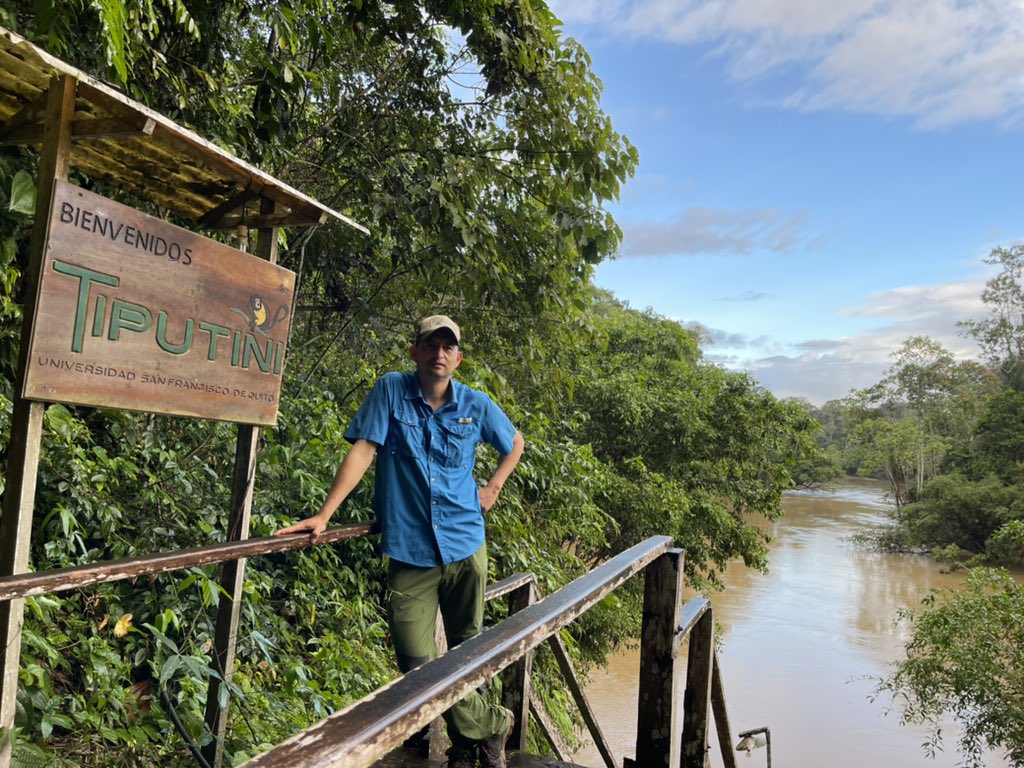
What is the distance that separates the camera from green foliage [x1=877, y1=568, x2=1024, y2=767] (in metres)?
8.39

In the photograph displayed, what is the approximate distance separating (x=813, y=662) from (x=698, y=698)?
Result: 14.4 metres

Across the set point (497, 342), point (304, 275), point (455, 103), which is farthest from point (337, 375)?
point (455, 103)

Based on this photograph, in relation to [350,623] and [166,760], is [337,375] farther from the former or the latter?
[166,760]

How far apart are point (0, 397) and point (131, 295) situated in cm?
97

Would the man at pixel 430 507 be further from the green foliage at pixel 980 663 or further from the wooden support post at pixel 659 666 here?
the green foliage at pixel 980 663

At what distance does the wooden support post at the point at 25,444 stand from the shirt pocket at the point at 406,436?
0.90 meters

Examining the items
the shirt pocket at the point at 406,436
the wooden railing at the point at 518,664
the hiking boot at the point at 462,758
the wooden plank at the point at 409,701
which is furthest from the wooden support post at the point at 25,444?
the wooden plank at the point at 409,701

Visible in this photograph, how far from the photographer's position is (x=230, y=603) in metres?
2.33

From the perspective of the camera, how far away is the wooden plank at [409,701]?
2.21 ft

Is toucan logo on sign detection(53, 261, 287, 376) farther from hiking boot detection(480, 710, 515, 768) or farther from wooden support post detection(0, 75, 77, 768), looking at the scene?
hiking boot detection(480, 710, 515, 768)

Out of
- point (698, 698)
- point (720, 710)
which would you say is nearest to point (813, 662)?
point (720, 710)

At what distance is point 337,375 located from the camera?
5.20m

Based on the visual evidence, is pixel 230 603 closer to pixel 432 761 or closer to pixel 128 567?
pixel 432 761

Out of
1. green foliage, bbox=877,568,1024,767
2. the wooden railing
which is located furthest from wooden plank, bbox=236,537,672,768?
green foliage, bbox=877,568,1024,767
